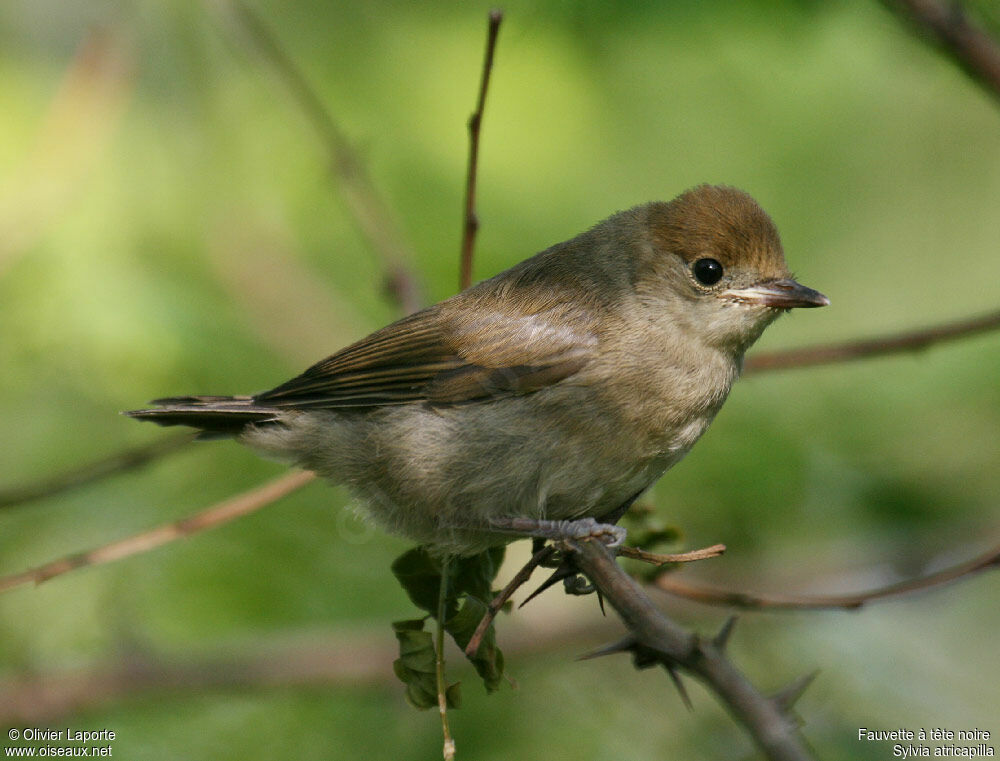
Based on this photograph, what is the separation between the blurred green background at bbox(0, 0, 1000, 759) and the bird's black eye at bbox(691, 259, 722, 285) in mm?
1035

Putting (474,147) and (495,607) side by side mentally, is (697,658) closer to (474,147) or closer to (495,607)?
(495,607)

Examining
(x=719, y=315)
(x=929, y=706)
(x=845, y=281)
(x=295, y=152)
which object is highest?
(x=295, y=152)

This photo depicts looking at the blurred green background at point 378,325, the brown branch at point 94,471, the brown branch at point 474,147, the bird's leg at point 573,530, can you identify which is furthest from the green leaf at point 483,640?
the brown branch at point 94,471

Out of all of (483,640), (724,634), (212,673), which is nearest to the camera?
(724,634)

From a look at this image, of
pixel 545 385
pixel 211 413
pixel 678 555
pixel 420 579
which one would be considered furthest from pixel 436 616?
pixel 211 413

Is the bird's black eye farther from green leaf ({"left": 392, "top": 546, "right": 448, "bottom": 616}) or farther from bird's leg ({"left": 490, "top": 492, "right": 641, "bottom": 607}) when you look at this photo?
green leaf ({"left": 392, "top": 546, "right": 448, "bottom": 616})

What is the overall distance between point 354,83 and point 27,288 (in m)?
1.88

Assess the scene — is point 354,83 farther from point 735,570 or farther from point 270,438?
point 735,570

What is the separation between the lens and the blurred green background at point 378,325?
164 inches

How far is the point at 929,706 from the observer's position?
4.36 meters

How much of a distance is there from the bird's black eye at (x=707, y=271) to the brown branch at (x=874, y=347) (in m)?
0.42

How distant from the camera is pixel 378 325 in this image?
16.7ft

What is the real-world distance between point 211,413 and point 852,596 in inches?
88.2

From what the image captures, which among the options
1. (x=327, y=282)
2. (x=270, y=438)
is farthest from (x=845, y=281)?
(x=270, y=438)
